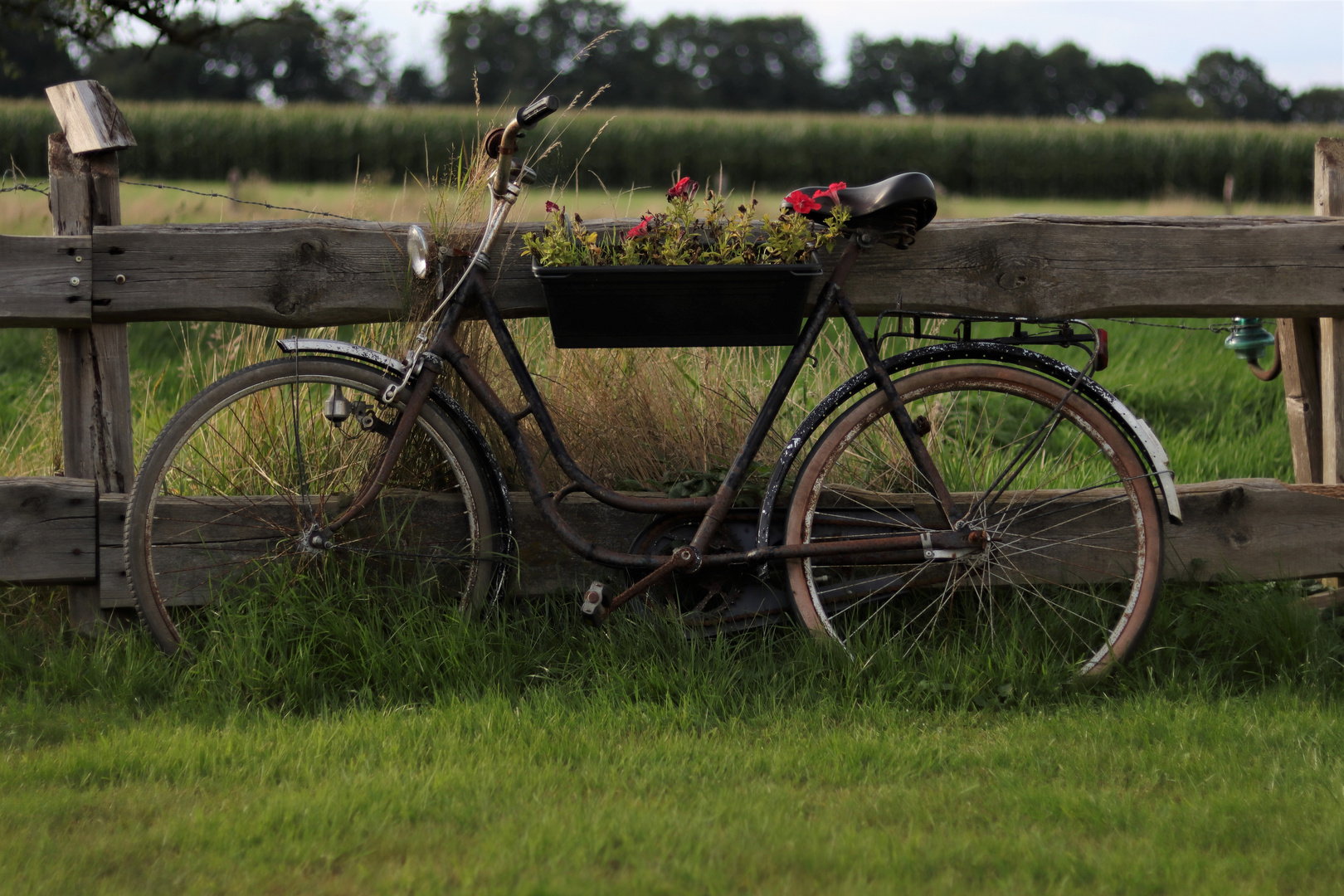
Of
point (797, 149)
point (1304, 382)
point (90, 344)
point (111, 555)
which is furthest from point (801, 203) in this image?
point (797, 149)

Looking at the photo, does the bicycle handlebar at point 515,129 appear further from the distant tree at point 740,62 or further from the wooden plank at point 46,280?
the distant tree at point 740,62

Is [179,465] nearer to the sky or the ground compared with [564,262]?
nearer to the ground

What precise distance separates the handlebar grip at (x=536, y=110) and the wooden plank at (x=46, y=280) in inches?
55.9

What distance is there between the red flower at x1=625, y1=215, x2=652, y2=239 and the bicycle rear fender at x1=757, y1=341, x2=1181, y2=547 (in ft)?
2.33

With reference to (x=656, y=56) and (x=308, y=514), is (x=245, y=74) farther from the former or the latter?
(x=308, y=514)

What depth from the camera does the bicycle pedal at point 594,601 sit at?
3.13 metres

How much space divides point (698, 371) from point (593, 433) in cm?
59

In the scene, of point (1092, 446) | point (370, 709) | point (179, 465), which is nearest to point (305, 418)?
point (179, 465)

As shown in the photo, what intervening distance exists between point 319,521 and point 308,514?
0.22 ft

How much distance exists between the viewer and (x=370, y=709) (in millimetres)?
2939

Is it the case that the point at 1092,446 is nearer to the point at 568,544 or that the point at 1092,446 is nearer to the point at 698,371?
the point at 698,371

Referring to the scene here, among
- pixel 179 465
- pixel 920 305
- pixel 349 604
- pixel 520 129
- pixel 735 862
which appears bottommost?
pixel 735 862

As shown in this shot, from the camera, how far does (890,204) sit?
3.02 meters

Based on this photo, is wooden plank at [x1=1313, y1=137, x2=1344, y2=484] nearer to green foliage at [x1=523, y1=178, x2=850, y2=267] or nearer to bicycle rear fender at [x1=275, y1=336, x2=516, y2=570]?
green foliage at [x1=523, y1=178, x2=850, y2=267]
